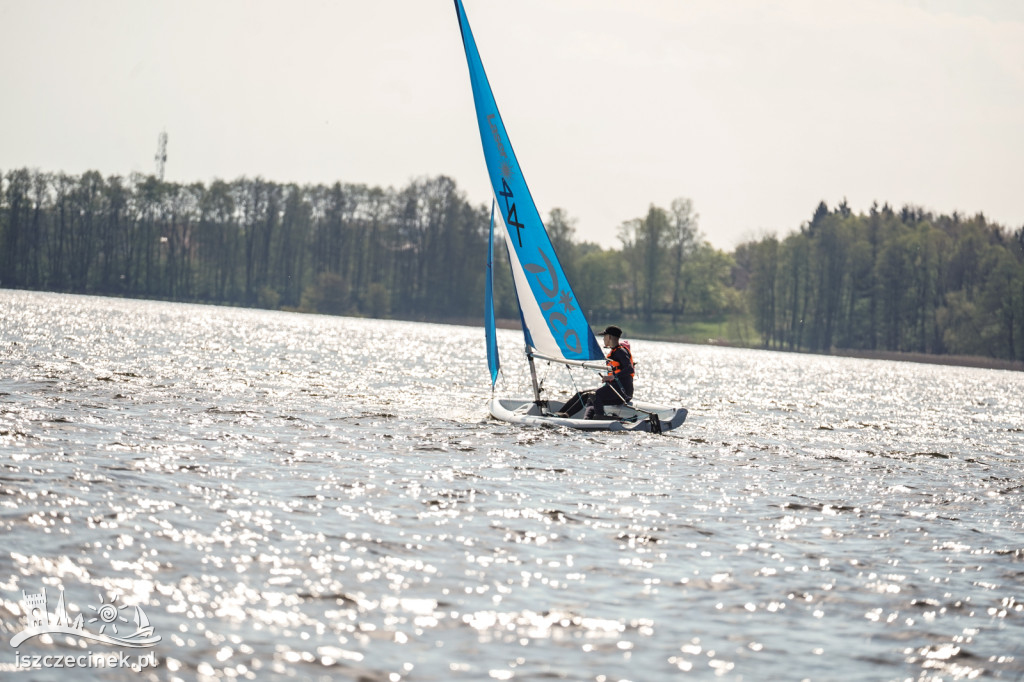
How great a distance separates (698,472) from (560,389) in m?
20.4

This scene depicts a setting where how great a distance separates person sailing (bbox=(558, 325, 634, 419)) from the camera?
21094mm

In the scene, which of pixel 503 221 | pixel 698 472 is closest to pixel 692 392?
pixel 503 221

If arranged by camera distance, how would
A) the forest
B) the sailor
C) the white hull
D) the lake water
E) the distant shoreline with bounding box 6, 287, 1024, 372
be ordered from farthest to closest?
the forest, the distant shoreline with bounding box 6, 287, 1024, 372, the sailor, the white hull, the lake water

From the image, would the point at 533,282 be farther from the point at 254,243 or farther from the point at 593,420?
the point at 254,243

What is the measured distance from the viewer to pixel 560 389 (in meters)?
36.8

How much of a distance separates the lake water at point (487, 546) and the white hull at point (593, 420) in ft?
1.26

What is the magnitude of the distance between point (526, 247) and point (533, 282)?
0.69 meters

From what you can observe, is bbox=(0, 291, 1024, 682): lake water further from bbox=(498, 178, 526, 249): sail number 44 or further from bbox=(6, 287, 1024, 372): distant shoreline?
bbox=(6, 287, 1024, 372): distant shoreline

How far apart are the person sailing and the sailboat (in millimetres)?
180

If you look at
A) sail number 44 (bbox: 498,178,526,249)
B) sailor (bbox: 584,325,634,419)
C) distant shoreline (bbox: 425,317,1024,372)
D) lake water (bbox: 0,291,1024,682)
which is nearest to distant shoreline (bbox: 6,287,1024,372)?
distant shoreline (bbox: 425,317,1024,372)

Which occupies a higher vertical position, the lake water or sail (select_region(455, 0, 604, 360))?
sail (select_region(455, 0, 604, 360))

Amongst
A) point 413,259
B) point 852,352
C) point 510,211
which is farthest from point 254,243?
point 510,211

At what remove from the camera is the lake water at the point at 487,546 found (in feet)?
23.7

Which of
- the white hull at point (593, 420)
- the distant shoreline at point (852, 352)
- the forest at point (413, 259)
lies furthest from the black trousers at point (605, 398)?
the forest at point (413, 259)
